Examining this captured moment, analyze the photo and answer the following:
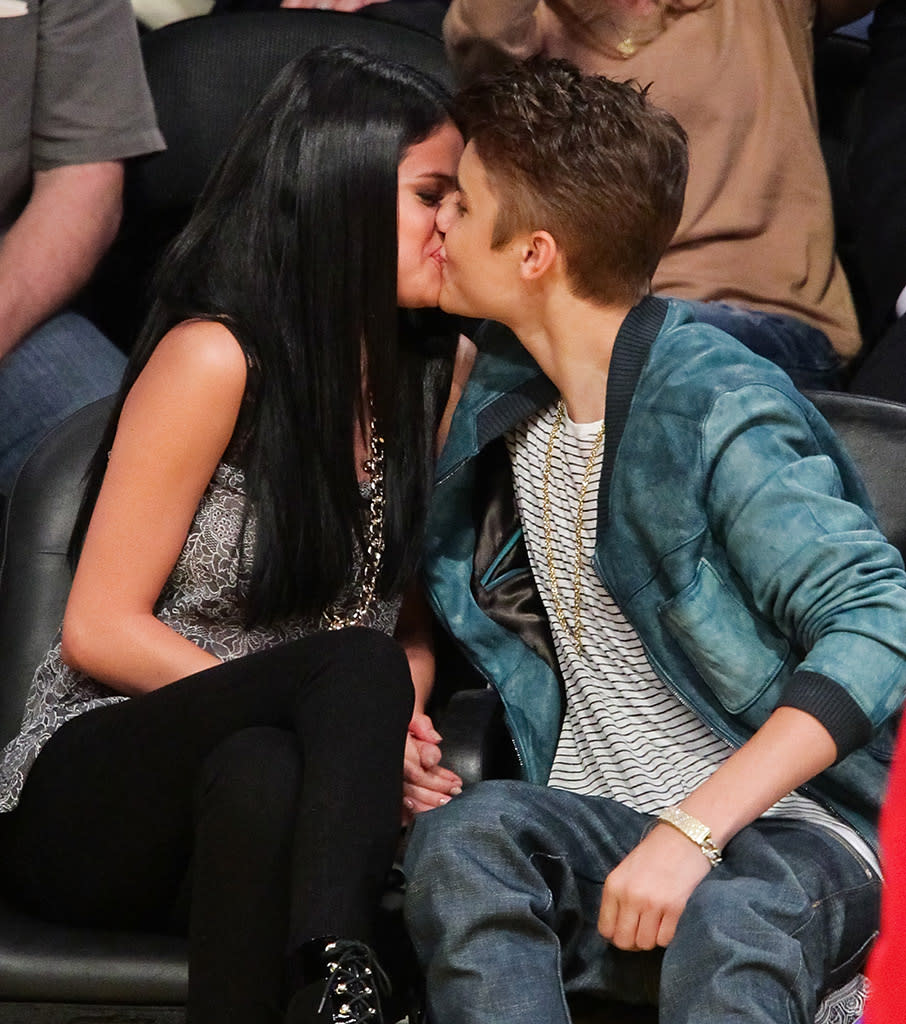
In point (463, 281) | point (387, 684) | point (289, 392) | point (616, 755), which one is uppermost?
point (463, 281)

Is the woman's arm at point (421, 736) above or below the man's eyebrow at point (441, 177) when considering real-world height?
below

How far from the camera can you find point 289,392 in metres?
1.81

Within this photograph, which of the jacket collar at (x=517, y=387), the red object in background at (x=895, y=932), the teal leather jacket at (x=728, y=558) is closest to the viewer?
the red object in background at (x=895, y=932)

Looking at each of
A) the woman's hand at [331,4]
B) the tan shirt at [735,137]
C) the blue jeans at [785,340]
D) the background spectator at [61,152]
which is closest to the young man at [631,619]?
the blue jeans at [785,340]

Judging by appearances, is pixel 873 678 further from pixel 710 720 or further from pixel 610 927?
pixel 610 927

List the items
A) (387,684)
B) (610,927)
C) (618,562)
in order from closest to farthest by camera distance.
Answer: (610,927), (387,684), (618,562)

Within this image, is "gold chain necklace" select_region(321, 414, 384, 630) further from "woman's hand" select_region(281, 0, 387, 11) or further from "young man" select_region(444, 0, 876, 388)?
"woman's hand" select_region(281, 0, 387, 11)

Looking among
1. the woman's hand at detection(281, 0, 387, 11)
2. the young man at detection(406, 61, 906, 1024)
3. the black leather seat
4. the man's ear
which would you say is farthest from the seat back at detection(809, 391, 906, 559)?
the woman's hand at detection(281, 0, 387, 11)

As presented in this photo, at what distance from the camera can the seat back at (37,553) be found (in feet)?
6.27

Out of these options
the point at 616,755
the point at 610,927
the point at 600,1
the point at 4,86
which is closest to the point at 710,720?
the point at 616,755

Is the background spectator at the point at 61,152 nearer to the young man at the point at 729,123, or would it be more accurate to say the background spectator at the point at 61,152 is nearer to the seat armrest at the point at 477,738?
the young man at the point at 729,123

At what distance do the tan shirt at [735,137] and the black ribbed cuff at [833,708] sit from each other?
93cm

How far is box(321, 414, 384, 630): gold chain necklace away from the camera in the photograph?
1.86 meters

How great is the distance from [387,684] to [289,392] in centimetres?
40
